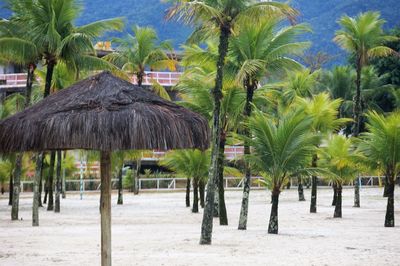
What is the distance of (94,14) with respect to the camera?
537 feet

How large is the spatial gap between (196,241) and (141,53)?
18373mm

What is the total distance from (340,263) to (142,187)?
3740 cm

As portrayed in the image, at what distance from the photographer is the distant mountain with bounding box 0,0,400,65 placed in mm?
158375

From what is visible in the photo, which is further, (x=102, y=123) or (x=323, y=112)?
(x=323, y=112)

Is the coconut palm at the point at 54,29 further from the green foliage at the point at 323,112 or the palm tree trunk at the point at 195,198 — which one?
the green foliage at the point at 323,112

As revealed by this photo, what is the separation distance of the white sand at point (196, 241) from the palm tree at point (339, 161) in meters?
0.94

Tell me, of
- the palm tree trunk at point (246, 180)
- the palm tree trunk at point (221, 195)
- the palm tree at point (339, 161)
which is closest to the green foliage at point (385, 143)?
the palm tree at point (339, 161)

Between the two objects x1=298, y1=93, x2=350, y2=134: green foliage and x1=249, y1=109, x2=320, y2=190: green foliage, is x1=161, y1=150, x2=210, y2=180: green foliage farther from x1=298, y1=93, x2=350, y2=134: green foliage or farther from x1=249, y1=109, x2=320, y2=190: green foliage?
x1=249, y1=109, x2=320, y2=190: green foliage

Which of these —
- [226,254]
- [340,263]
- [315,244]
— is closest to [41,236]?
[226,254]

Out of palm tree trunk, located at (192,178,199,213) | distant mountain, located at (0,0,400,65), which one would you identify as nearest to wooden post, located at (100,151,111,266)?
palm tree trunk, located at (192,178,199,213)

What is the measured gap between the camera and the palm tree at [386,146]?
19938 mm

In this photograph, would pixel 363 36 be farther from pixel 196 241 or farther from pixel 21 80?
pixel 21 80

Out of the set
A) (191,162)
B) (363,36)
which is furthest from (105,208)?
(363,36)

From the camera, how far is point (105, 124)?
8.60 m
